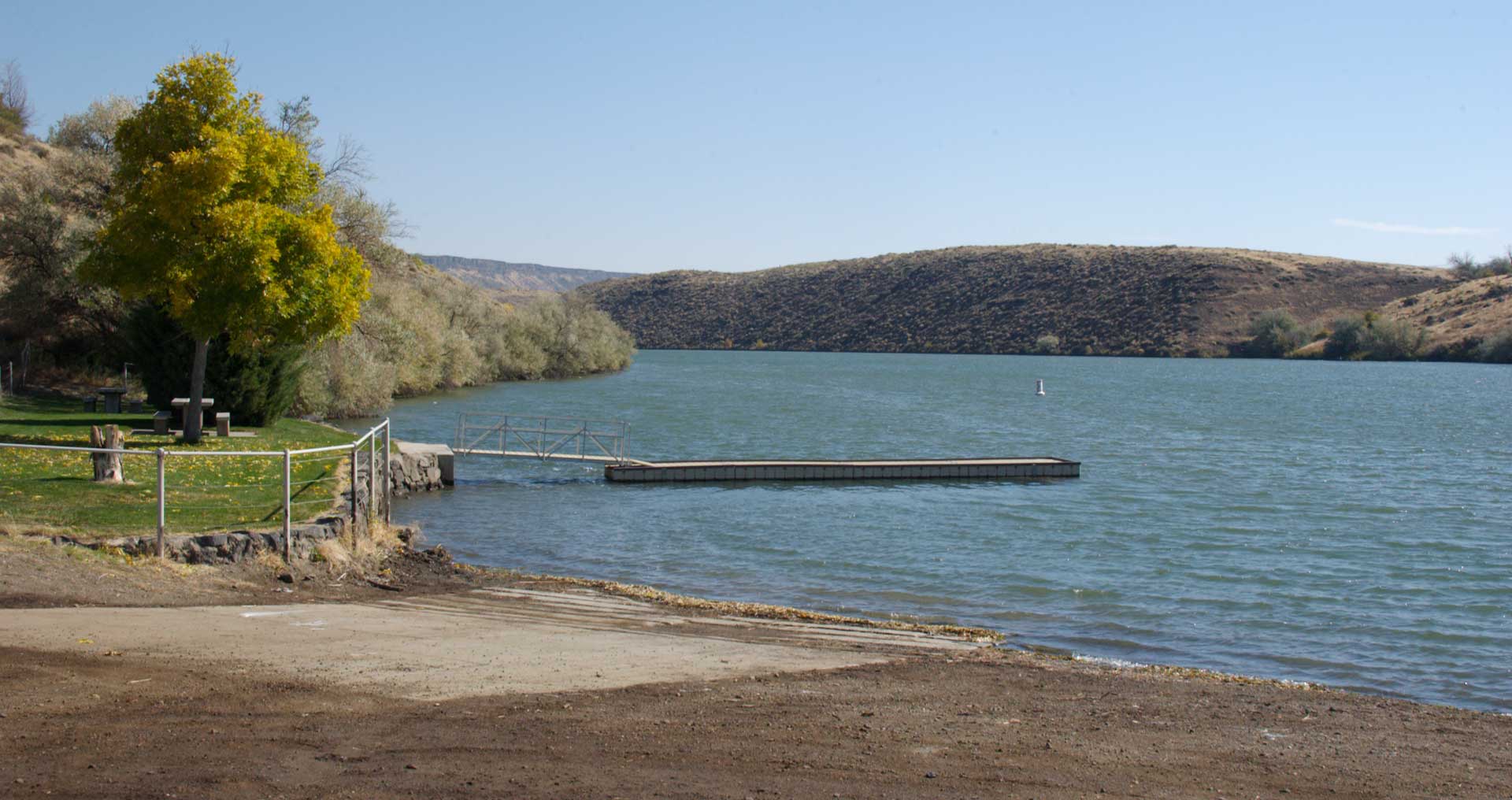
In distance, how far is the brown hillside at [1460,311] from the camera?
112825 millimetres

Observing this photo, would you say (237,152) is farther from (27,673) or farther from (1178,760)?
(1178,760)

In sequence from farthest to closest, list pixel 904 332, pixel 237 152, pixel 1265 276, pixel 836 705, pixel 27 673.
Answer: pixel 904 332 → pixel 1265 276 → pixel 237 152 → pixel 836 705 → pixel 27 673

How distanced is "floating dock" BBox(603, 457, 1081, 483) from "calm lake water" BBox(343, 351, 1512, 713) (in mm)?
779

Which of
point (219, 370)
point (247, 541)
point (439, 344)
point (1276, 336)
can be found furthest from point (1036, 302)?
point (247, 541)

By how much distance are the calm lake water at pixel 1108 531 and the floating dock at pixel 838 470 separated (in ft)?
2.56

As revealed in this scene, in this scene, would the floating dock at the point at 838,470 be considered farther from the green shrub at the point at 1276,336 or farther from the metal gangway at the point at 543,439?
the green shrub at the point at 1276,336

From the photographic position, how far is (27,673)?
8.17 metres

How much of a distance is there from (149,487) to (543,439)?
1651 centimetres

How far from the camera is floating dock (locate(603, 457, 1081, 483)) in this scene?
101 ft

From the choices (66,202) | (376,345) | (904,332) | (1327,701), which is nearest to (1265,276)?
(904,332)

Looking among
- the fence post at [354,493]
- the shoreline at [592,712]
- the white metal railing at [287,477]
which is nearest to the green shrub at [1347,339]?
the white metal railing at [287,477]

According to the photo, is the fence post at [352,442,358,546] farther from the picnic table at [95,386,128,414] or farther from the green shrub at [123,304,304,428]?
the picnic table at [95,386,128,414]

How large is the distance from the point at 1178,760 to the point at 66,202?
1486 inches

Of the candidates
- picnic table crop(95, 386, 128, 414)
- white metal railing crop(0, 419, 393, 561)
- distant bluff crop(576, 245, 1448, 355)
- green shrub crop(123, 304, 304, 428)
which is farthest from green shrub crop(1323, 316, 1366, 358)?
white metal railing crop(0, 419, 393, 561)
